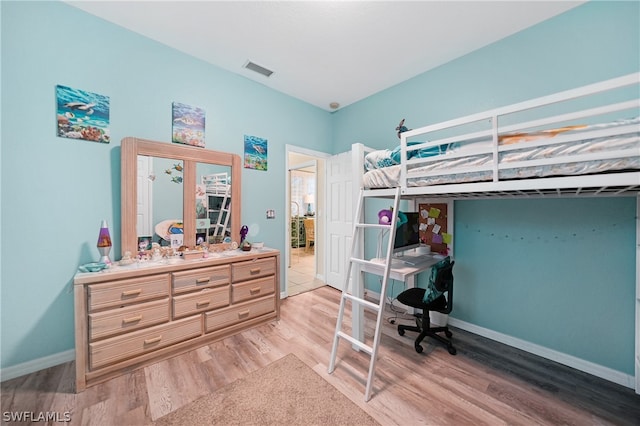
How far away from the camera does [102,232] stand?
2.06m

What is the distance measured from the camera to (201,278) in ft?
7.46

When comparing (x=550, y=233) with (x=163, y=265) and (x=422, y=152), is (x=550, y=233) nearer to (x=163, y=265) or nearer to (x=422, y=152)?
(x=422, y=152)

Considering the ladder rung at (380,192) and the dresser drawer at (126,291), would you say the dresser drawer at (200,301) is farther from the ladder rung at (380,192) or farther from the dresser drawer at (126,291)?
the ladder rung at (380,192)

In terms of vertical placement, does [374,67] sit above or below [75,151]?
above

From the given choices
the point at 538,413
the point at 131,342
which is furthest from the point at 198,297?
the point at 538,413

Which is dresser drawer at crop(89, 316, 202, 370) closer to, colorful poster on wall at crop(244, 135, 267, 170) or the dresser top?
the dresser top

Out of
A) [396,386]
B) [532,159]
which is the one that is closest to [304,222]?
[396,386]

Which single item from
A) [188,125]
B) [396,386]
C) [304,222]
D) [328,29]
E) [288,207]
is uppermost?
[328,29]

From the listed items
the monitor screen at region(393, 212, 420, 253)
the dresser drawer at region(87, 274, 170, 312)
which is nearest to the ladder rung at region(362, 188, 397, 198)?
the monitor screen at region(393, 212, 420, 253)

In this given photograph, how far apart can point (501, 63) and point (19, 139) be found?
4349 millimetres

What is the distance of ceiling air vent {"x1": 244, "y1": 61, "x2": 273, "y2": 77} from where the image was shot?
2852 millimetres

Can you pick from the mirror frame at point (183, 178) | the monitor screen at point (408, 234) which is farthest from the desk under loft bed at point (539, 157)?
the mirror frame at point (183, 178)

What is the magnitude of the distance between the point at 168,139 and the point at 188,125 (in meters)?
0.27

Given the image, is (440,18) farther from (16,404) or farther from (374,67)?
(16,404)
